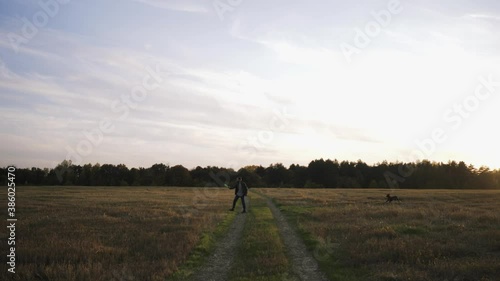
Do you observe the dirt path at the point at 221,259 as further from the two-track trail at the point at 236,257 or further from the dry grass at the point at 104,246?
the dry grass at the point at 104,246

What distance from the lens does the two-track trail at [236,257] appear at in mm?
11406

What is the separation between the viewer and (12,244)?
50.2 feet

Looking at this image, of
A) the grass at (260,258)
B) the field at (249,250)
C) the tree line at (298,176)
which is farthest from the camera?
the tree line at (298,176)

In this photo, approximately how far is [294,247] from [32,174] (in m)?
127

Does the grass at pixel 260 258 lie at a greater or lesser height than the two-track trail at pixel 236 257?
greater

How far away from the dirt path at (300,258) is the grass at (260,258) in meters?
0.29

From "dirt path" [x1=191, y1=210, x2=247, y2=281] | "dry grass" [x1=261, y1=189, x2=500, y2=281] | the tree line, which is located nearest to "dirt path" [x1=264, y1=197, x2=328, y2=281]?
"dry grass" [x1=261, y1=189, x2=500, y2=281]

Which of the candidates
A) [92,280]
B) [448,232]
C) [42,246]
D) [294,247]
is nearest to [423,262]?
[294,247]

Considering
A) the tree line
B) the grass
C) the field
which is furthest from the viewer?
the tree line

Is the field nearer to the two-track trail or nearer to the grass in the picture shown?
the grass

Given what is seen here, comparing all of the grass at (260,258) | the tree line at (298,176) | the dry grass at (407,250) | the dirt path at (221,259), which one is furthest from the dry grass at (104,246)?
the tree line at (298,176)

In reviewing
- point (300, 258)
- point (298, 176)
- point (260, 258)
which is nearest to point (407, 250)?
point (300, 258)

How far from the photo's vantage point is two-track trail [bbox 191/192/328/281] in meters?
11.4

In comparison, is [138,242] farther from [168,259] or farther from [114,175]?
[114,175]
